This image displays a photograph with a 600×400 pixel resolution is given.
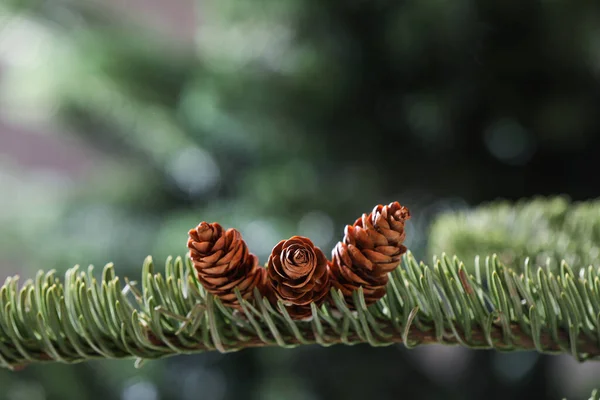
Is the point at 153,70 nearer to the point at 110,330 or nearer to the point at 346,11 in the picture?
the point at 346,11

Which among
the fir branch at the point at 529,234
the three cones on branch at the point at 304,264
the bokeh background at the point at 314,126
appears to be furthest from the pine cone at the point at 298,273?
the bokeh background at the point at 314,126

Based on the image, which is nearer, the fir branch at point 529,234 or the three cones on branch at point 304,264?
the three cones on branch at point 304,264

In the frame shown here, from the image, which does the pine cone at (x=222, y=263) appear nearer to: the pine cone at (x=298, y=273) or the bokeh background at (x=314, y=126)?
the pine cone at (x=298, y=273)

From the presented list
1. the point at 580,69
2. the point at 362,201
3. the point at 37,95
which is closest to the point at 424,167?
the point at 362,201

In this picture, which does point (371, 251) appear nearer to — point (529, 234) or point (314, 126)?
point (529, 234)

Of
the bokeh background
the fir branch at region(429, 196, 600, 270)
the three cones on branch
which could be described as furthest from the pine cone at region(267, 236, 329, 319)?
the bokeh background

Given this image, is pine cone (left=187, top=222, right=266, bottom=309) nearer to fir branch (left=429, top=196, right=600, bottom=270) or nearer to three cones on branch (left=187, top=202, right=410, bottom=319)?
three cones on branch (left=187, top=202, right=410, bottom=319)

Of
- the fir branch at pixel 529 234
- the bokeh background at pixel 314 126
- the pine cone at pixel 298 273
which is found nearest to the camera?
Result: the pine cone at pixel 298 273
